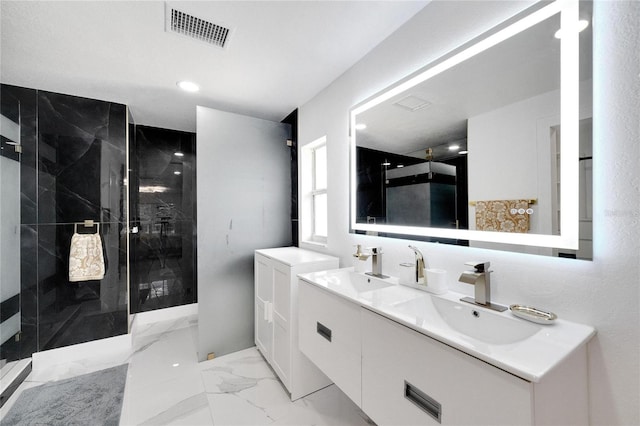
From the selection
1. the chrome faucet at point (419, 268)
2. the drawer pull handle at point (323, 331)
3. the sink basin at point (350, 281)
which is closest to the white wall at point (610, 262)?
the chrome faucet at point (419, 268)

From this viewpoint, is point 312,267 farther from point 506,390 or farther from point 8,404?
point 8,404

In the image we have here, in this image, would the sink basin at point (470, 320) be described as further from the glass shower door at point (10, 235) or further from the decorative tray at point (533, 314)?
the glass shower door at point (10, 235)

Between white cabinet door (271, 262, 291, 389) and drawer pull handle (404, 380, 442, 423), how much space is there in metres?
1.02

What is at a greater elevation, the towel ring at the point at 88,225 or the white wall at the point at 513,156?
the white wall at the point at 513,156

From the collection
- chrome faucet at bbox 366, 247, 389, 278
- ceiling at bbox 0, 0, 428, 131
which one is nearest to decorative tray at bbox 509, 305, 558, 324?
chrome faucet at bbox 366, 247, 389, 278

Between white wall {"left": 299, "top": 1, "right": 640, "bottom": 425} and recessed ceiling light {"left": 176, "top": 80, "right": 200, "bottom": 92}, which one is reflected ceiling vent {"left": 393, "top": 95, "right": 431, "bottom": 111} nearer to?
white wall {"left": 299, "top": 1, "right": 640, "bottom": 425}

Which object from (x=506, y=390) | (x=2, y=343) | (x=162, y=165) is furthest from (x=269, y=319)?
(x=162, y=165)

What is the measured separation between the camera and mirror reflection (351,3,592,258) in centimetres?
92

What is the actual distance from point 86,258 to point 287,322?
79.0 inches

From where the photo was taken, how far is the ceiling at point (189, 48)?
138 cm

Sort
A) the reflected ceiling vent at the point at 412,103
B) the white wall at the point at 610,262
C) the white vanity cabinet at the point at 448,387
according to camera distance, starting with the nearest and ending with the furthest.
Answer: the white vanity cabinet at the point at 448,387
the white wall at the point at 610,262
the reflected ceiling vent at the point at 412,103

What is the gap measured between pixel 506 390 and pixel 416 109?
52.0 inches

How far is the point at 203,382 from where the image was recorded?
1973mm

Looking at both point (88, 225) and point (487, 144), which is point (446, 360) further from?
point (88, 225)
